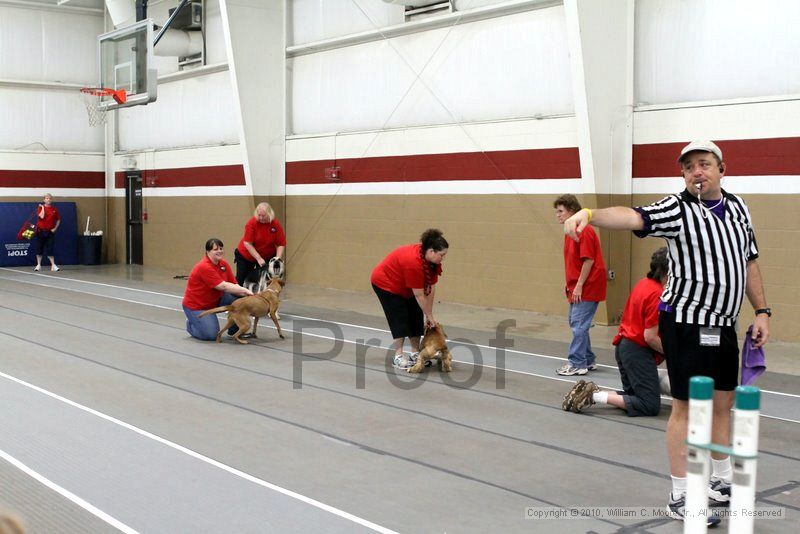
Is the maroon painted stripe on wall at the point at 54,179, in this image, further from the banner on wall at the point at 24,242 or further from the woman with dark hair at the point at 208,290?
the woman with dark hair at the point at 208,290

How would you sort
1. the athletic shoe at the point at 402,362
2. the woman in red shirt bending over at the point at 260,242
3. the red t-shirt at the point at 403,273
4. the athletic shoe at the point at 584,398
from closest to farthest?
the athletic shoe at the point at 584,398 → the red t-shirt at the point at 403,273 → the athletic shoe at the point at 402,362 → the woman in red shirt bending over at the point at 260,242

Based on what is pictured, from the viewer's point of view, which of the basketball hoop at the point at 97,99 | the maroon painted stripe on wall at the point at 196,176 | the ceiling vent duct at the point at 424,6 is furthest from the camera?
the maroon painted stripe on wall at the point at 196,176

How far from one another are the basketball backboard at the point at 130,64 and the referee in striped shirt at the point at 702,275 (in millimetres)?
15209

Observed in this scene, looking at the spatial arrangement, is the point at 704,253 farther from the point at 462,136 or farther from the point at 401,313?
the point at 462,136

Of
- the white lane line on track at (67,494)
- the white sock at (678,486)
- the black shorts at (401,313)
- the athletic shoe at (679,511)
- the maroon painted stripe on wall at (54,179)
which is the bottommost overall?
the white lane line on track at (67,494)

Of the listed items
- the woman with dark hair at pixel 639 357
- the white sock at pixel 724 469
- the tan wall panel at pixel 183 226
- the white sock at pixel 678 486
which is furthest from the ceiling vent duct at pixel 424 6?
the white sock at pixel 678 486

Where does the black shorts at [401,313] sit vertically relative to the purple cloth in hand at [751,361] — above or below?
below

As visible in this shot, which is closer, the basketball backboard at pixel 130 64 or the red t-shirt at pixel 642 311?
the red t-shirt at pixel 642 311

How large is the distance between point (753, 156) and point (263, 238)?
666 cm

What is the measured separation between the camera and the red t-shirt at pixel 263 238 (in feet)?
42.3

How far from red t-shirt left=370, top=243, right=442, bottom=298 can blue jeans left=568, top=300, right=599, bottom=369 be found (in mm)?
1388

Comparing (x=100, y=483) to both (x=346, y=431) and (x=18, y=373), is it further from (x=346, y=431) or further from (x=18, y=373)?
(x=18, y=373)

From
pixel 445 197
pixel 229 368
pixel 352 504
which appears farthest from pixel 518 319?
pixel 352 504

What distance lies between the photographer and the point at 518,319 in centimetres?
1323
